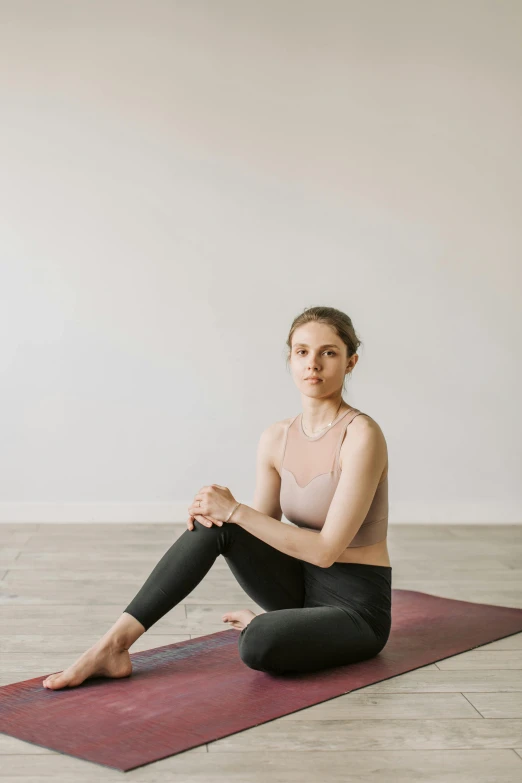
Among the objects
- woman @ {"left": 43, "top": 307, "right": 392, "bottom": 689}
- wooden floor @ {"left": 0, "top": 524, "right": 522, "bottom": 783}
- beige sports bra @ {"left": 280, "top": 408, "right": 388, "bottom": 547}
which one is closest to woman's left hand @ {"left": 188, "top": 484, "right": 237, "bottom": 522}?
woman @ {"left": 43, "top": 307, "right": 392, "bottom": 689}

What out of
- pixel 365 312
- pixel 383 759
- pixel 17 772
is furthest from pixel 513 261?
pixel 17 772

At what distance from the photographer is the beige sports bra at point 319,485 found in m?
2.18

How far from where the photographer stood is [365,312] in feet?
14.3

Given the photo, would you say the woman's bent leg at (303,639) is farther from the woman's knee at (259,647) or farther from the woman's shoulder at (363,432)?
the woman's shoulder at (363,432)

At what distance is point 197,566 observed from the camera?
80.3 inches

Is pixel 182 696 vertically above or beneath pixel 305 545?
beneath

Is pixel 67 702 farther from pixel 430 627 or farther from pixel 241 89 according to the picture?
pixel 241 89

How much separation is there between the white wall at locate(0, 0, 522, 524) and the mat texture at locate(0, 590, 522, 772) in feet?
6.42

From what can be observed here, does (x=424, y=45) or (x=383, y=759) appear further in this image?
(x=424, y=45)

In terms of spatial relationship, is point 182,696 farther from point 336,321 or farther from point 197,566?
point 336,321

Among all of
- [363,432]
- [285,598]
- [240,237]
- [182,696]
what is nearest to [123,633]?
[182,696]

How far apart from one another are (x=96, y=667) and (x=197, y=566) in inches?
12.1

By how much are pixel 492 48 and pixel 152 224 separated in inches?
71.4

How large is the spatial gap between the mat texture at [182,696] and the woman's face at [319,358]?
662 millimetres
